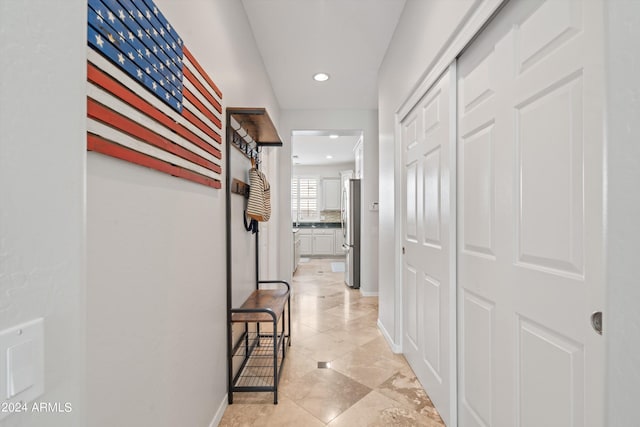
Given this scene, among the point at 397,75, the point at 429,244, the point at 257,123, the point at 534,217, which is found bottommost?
the point at 429,244

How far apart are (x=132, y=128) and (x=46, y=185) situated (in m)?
0.56

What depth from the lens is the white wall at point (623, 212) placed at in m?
0.55

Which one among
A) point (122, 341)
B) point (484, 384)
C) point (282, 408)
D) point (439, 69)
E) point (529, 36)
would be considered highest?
point (439, 69)

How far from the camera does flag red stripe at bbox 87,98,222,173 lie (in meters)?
0.77

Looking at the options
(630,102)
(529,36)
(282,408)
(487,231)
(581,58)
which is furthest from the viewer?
(282,408)

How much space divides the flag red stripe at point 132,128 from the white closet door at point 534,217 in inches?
48.9

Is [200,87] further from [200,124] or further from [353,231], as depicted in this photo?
[353,231]

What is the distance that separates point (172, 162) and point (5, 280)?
33.5 inches

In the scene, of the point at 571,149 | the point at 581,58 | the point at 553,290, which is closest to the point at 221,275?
the point at 553,290

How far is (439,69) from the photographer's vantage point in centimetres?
171

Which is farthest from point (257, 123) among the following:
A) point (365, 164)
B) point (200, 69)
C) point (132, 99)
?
point (365, 164)

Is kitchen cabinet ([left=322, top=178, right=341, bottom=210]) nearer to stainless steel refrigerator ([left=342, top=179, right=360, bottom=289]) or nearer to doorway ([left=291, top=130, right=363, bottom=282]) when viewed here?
doorway ([left=291, top=130, right=363, bottom=282])

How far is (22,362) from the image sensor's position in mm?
385

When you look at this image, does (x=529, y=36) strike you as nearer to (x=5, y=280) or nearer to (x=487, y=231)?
(x=487, y=231)
